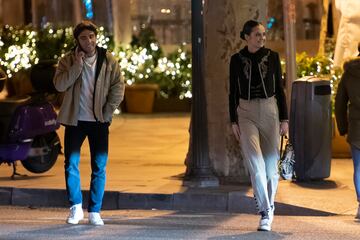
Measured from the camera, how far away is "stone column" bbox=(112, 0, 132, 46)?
21534 millimetres

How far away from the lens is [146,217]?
9375 mm

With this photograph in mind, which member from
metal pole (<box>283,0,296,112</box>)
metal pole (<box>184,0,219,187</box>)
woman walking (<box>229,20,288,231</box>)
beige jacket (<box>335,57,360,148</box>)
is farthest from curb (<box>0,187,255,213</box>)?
metal pole (<box>283,0,296,112</box>)

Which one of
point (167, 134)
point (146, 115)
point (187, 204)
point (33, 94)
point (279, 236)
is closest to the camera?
point (279, 236)

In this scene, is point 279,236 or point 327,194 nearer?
point 279,236

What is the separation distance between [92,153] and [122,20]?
13478mm

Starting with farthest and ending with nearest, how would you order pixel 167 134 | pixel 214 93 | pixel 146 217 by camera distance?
pixel 167 134, pixel 214 93, pixel 146 217

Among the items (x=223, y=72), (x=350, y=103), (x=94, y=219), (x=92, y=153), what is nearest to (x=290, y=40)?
(x=223, y=72)

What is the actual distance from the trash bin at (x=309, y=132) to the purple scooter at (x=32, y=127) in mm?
2785

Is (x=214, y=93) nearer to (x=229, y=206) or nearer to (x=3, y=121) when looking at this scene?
(x=229, y=206)

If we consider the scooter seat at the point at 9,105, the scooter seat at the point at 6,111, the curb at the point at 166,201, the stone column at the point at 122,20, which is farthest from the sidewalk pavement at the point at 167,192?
the stone column at the point at 122,20

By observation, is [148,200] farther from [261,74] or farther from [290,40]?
[290,40]

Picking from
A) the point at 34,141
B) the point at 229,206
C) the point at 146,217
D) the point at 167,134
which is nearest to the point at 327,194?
the point at 229,206

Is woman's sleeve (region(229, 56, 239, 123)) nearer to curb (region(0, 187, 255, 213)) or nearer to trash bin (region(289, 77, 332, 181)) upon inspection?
curb (region(0, 187, 255, 213))

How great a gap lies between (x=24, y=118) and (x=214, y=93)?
221cm
